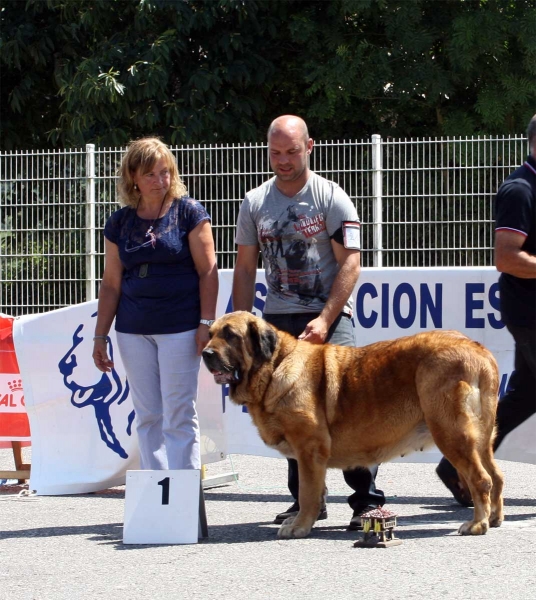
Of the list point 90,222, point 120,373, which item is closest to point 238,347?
point 120,373

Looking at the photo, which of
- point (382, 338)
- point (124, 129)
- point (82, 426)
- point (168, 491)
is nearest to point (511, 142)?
point (382, 338)

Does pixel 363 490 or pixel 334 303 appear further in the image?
pixel 363 490

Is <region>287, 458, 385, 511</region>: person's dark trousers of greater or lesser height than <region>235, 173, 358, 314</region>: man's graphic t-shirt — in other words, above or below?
below

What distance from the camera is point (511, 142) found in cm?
1060

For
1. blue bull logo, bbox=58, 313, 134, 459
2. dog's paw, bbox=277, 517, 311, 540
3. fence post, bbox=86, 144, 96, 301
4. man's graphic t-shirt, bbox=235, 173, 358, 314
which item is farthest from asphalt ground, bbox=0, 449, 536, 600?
fence post, bbox=86, 144, 96, 301

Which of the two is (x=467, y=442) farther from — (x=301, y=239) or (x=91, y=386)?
(x=91, y=386)

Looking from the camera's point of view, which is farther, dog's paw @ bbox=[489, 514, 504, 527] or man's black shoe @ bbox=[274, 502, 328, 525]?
man's black shoe @ bbox=[274, 502, 328, 525]

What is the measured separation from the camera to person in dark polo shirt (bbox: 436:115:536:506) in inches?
227

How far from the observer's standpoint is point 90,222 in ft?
38.9

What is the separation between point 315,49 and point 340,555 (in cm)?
1275

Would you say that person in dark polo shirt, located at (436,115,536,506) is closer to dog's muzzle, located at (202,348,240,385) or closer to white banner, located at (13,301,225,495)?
dog's muzzle, located at (202,348,240,385)

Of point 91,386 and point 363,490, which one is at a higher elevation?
point 91,386

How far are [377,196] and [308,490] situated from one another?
6.01 meters

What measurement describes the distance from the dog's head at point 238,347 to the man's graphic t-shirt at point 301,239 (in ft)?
1.28
